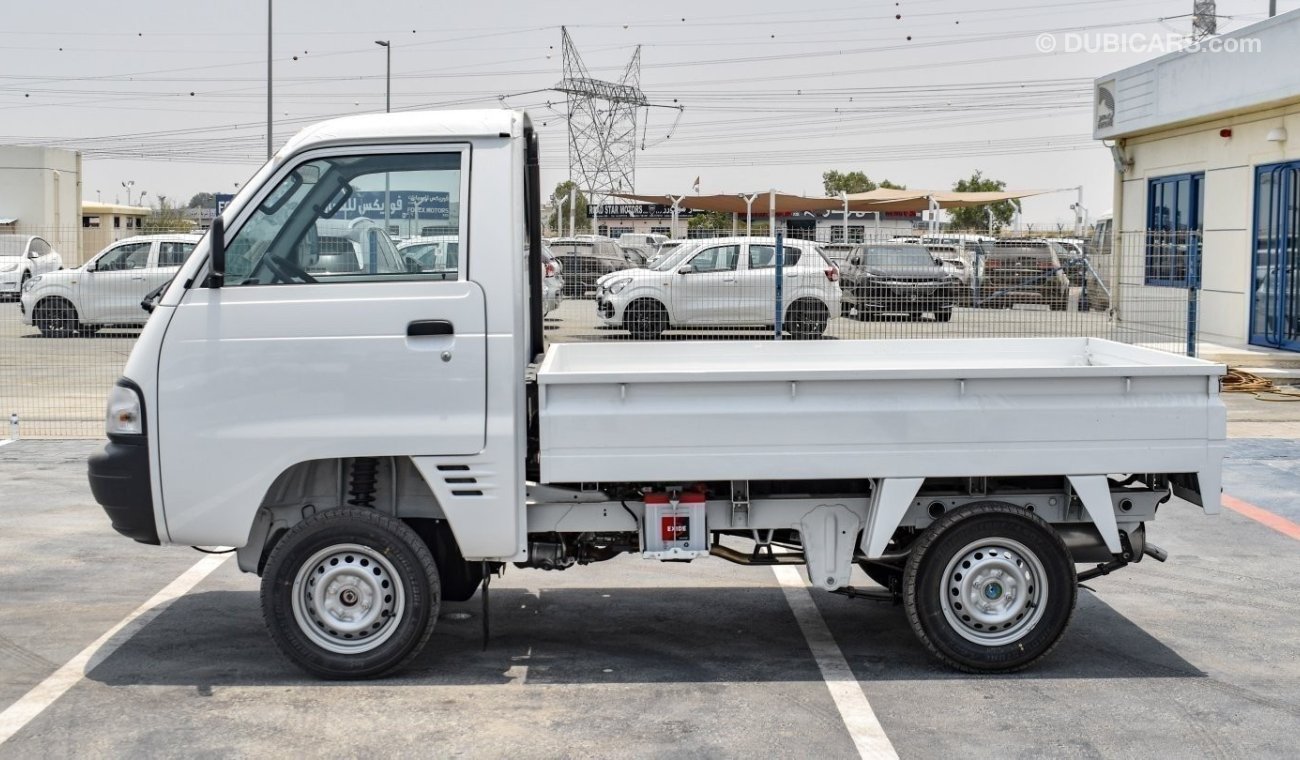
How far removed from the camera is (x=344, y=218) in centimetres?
610

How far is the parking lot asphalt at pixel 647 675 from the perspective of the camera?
17.8 ft

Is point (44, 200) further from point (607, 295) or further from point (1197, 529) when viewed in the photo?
point (1197, 529)

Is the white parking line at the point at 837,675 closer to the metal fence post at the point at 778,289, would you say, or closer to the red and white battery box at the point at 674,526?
the red and white battery box at the point at 674,526

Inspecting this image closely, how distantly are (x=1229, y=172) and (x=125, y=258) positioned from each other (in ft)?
54.2

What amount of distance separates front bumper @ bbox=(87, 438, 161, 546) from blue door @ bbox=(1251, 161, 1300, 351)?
53.6 feet

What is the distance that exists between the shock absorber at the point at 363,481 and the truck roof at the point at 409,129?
1374 mm

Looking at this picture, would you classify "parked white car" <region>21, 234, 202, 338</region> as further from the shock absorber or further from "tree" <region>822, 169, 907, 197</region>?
"tree" <region>822, 169, 907, 197</region>

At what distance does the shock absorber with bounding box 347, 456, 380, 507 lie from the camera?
622 centimetres

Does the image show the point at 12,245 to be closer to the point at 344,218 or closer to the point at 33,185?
the point at 33,185

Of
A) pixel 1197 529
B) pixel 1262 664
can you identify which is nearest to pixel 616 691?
pixel 1262 664

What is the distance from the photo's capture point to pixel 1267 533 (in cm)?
935

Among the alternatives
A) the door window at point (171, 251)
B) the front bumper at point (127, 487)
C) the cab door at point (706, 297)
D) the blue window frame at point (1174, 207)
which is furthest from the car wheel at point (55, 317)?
the blue window frame at point (1174, 207)

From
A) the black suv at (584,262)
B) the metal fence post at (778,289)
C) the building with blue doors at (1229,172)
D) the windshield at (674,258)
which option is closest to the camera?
the metal fence post at (778,289)

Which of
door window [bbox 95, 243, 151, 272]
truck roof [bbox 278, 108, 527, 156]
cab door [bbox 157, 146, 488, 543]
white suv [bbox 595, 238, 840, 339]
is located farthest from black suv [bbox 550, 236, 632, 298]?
cab door [bbox 157, 146, 488, 543]
